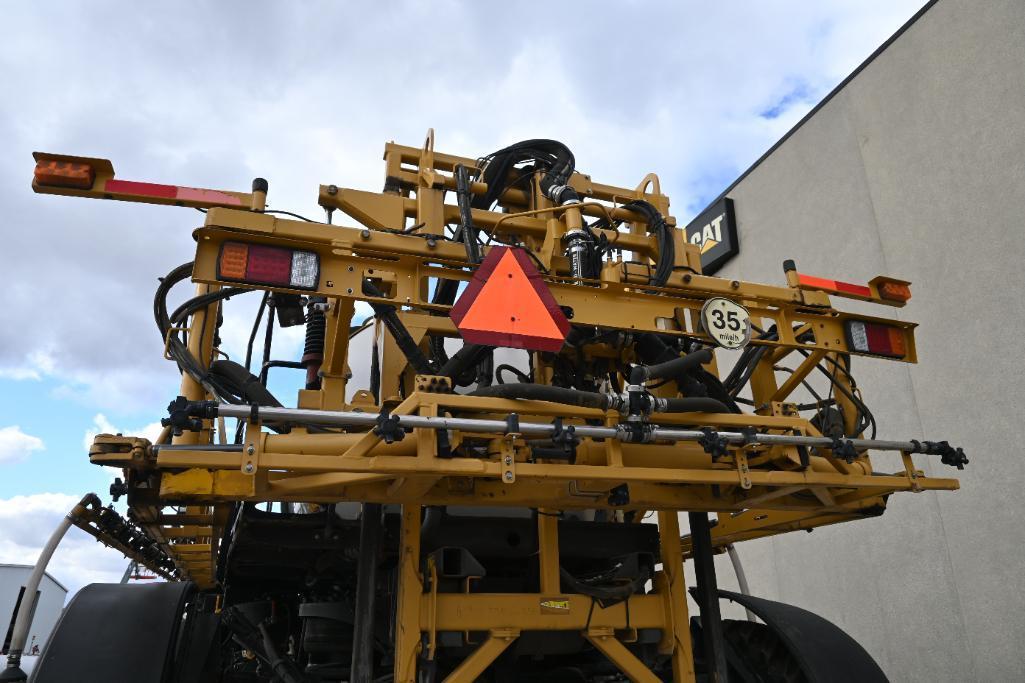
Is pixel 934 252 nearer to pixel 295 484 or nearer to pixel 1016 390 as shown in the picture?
pixel 1016 390

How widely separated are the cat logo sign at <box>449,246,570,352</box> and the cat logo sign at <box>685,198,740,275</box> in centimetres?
654

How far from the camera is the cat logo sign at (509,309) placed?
2.56 meters

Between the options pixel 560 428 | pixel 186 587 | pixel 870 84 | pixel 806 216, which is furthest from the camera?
pixel 806 216

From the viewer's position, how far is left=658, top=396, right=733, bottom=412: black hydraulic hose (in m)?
2.74

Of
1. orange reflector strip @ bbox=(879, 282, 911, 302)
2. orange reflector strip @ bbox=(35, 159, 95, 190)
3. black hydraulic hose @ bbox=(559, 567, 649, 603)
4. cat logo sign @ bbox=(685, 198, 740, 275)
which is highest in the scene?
cat logo sign @ bbox=(685, 198, 740, 275)

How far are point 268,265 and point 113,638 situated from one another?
79.6 inches

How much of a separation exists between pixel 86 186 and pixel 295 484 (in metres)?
1.22

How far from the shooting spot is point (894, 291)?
355 cm

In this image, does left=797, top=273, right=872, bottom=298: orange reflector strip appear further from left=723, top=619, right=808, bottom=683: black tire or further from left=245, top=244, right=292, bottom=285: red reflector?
left=245, top=244, right=292, bottom=285: red reflector

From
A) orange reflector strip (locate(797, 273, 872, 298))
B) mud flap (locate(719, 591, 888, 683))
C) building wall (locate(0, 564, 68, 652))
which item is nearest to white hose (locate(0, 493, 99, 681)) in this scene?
mud flap (locate(719, 591, 888, 683))

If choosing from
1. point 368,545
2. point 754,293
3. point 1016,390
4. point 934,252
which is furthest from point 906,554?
point 368,545

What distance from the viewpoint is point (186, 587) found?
4074 millimetres

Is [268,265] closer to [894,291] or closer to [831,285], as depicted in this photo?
[831,285]

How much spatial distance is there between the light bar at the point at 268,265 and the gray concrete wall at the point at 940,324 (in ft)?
16.1
